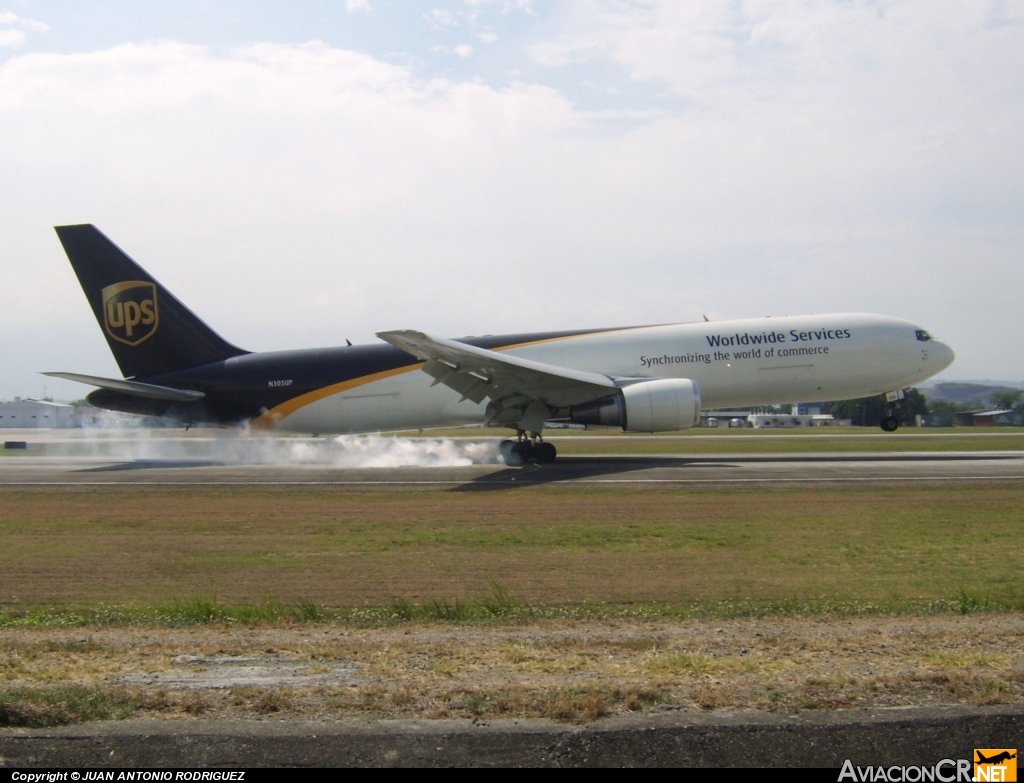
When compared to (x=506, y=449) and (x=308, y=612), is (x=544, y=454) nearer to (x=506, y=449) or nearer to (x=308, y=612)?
(x=506, y=449)

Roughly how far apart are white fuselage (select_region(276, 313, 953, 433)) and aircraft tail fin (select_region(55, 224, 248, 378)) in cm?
512

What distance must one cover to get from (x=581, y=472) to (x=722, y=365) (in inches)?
292

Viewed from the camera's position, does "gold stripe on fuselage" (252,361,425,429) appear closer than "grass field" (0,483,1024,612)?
No

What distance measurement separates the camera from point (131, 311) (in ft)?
107

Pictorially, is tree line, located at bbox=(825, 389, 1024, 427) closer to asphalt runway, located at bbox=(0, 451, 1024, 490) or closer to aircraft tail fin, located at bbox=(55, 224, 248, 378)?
asphalt runway, located at bbox=(0, 451, 1024, 490)

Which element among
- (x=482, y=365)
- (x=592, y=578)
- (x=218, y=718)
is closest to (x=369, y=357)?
(x=482, y=365)

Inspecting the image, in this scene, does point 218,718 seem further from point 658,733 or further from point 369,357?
point 369,357

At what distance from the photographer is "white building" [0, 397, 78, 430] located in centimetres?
10106

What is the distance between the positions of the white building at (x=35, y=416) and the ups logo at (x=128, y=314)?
252 feet

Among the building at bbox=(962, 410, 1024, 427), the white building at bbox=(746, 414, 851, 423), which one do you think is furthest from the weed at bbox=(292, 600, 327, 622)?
the building at bbox=(962, 410, 1024, 427)

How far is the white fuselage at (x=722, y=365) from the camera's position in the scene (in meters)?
→ 30.7

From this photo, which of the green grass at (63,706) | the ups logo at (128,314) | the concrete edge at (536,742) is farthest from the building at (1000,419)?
the green grass at (63,706)

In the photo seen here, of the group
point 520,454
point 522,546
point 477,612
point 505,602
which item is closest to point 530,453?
point 520,454

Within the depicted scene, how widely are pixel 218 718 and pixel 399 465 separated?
24643 millimetres
